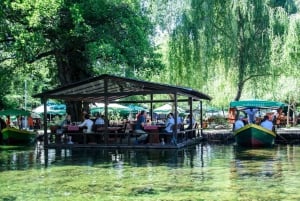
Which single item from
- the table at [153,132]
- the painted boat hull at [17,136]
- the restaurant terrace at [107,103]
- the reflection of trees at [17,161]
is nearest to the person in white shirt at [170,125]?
the restaurant terrace at [107,103]

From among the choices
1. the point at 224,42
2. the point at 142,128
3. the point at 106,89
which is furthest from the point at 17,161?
the point at 224,42

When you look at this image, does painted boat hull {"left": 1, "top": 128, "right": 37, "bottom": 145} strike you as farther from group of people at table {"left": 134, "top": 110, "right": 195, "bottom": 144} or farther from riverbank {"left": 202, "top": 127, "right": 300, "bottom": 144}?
riverbank {"left": 202, "top": 127, "right": 300, "bottom": 144}

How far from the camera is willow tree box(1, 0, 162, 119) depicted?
19.5 meters

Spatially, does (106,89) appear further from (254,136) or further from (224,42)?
(224,42)

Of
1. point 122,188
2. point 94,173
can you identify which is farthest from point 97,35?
point 122,188

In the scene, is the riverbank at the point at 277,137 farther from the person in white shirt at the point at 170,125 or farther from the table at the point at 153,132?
the table at the point at 153,132

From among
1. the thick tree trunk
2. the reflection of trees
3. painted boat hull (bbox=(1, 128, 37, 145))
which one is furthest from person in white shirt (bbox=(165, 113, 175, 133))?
painted boat hull (bbox=(1, 128, 37, 145))

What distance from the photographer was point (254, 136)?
841 inches

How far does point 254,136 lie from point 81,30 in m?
8.17

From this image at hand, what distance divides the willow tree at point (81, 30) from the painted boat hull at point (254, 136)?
5240mm

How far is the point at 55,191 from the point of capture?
1024 centimetres

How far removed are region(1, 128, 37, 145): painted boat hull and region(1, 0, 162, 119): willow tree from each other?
3.55m

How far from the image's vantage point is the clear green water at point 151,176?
977cm

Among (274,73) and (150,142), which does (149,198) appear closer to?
(150,142)
